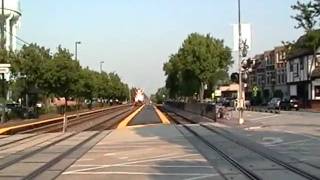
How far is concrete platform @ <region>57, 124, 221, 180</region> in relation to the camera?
1462 cm

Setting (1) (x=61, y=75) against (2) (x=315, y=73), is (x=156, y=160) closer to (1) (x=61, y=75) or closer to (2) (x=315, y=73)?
(1) (x=61, y=75)

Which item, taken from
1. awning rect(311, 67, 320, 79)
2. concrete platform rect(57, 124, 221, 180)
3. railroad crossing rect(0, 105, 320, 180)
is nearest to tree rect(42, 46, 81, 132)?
railroad crossing rect(0, 105, 320, 180)

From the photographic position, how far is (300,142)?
24312 mm

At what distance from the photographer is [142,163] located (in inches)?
680

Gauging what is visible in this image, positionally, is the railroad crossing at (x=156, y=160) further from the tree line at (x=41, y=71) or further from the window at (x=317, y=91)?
the window at (x=317, y=91)

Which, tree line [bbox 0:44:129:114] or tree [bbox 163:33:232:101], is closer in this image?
tree line [bbox 0:44:129:114]

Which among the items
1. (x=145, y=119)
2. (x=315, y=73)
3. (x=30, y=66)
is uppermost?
(x=315, y=73)

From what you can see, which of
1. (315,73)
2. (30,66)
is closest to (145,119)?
(30,66)

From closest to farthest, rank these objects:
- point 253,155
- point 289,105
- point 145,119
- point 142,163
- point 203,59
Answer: point 142,163 → point 253,155 → point 145,119 → point 203,59 → point 289,105

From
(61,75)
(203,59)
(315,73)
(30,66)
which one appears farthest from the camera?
(315,73)

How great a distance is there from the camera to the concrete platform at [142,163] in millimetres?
14625

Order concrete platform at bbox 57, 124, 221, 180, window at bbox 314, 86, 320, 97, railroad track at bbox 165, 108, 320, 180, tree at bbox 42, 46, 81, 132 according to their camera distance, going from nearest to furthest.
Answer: railroad track at bbox 165, 108, 320, 180
concrete platform at bbox 57, 124, 221, 180
tree at bbox 42, 46, 81, 132
window at bbox 314, 86, 320, 97

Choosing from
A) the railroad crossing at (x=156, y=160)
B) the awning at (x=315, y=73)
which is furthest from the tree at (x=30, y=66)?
the awning at (x=315, y=73)

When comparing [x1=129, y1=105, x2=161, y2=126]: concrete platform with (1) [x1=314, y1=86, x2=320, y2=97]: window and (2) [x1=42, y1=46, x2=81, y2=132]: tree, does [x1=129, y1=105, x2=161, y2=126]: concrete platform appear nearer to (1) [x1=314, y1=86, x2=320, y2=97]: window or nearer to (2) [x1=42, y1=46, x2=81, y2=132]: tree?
(2) [x1=42, y1=46, x2=81, y2=132]: tree
